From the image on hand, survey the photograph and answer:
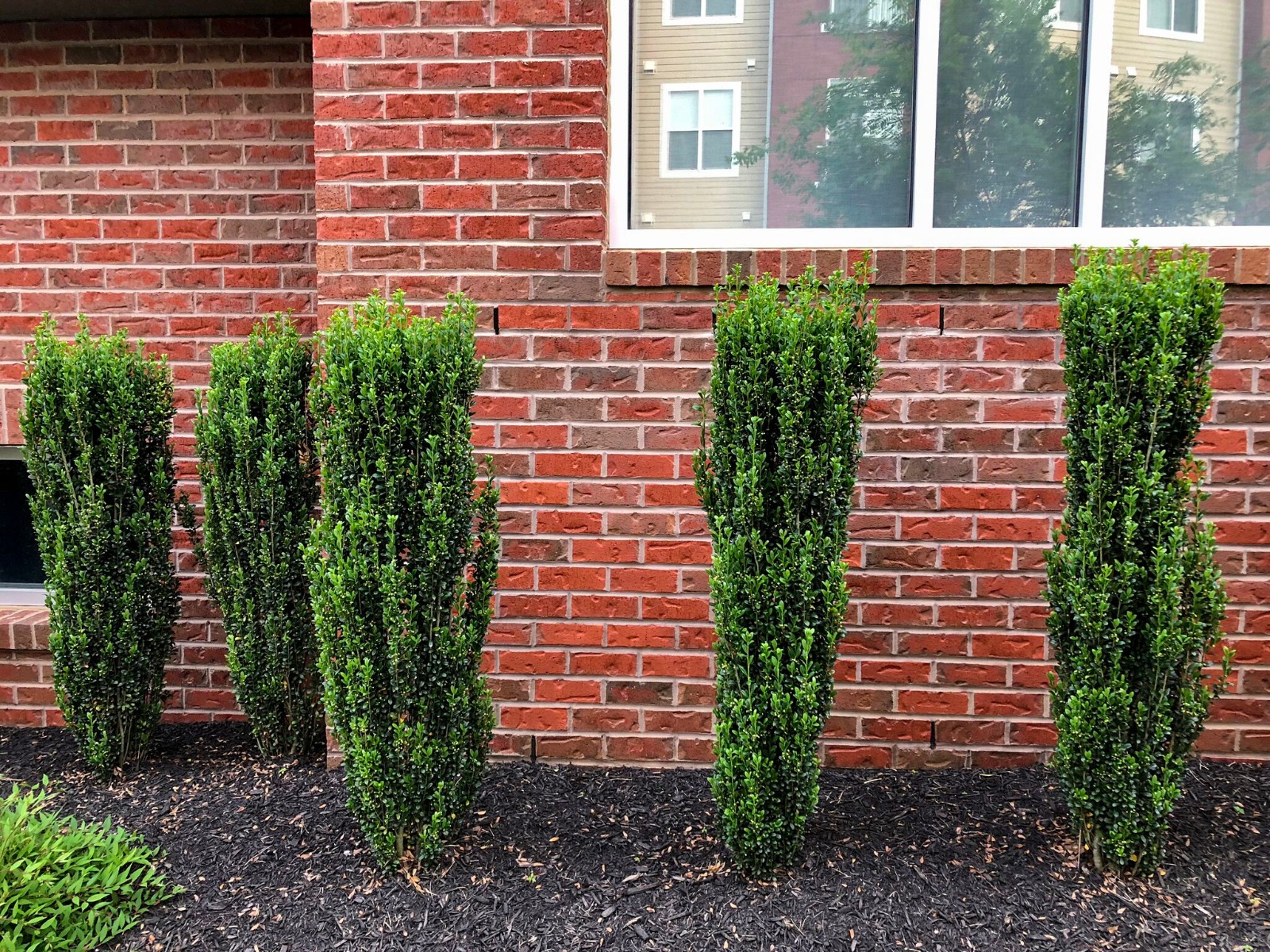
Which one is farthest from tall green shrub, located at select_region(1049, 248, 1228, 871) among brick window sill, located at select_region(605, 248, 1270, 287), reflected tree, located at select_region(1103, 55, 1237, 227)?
reflected tree, located at select_region(1103, 55, 1237, 227)

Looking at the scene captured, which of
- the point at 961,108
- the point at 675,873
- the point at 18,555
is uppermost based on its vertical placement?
the point at 961,108

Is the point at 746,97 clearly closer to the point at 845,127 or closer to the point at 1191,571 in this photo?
Answer: the point at 845,127

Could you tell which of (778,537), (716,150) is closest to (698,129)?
(716,150)

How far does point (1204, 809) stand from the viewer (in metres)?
2.78

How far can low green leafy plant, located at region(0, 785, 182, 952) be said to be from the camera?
224cm

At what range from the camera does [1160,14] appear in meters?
3.16

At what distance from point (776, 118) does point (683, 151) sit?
0.37 meters

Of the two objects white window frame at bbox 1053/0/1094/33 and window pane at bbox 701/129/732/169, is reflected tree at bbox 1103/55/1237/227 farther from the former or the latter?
window pane at bbox 701/129/732/169

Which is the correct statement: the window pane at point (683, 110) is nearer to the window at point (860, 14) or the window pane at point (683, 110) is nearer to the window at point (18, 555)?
the window at point (860, 14)

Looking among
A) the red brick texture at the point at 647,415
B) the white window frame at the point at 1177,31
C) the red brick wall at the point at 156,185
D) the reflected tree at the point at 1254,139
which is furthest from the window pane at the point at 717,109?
the reflected tree at the point at 1254,139

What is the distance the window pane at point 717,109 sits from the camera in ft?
10.6

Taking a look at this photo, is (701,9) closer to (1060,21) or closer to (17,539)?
(1060,21)

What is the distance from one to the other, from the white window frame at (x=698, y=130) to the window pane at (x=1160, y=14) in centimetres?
155

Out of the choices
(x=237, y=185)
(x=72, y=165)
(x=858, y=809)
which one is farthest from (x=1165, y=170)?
(x=72, y=165)
